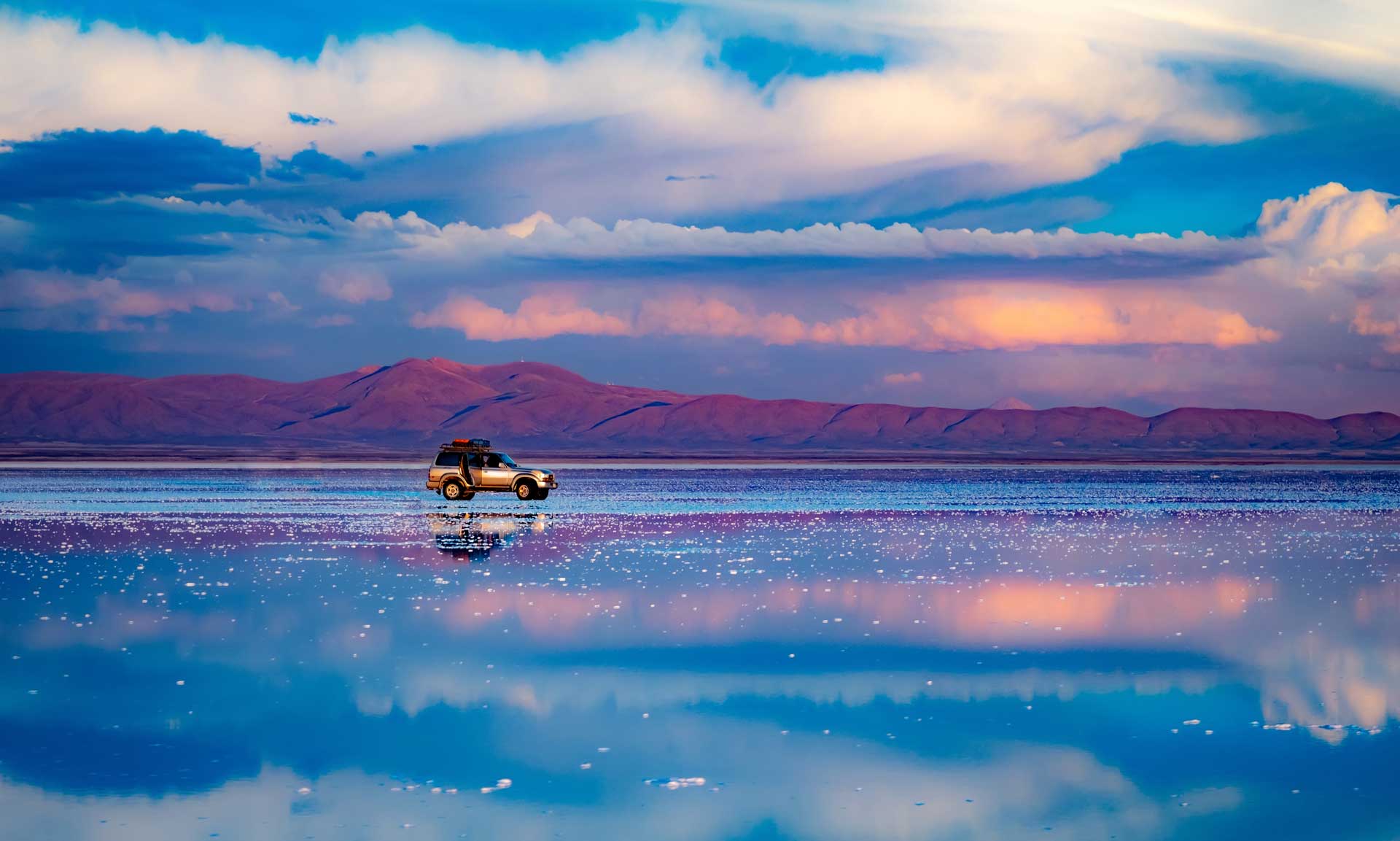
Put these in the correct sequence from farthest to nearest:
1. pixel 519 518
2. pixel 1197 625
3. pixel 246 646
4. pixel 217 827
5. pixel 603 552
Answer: pixel 519 518
pixel 603 552
pixel 1197 625
pixel 246 646
pixel 217 827

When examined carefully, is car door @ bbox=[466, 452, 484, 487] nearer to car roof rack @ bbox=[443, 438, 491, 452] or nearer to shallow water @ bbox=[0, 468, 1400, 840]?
car roof rack @ bbox=[443, 438, 491, 452]

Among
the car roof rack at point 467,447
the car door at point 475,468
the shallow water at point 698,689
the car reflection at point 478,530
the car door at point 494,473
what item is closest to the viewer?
the shallow water at point 698,689

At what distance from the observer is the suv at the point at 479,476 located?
46188 mm

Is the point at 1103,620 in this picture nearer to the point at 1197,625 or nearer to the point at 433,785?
the point at 1197,625

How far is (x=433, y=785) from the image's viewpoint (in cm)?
859

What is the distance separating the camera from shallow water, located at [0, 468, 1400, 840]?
322 inches

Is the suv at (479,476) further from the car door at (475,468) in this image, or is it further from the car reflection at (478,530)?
the car reflection at (478,530)

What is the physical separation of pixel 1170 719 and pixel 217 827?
7.11 meters

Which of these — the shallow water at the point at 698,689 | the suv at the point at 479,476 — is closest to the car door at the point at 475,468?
the suv at the point at 479,476

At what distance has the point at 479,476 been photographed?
47.4m

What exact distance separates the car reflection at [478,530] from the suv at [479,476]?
628cm

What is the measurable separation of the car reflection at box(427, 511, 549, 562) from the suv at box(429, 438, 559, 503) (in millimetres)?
6275

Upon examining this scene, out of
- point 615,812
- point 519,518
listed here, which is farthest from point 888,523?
point 615,812

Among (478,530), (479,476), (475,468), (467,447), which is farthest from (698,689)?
(467,447)
